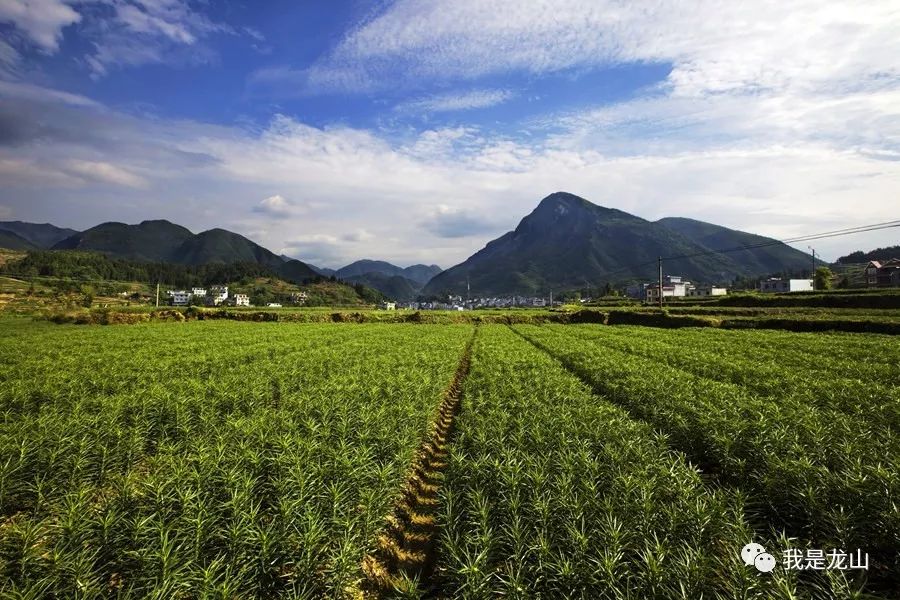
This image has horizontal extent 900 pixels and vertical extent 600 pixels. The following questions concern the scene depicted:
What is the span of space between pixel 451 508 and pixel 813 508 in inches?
229

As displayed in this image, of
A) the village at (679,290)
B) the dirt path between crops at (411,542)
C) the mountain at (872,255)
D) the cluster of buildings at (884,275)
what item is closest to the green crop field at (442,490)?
the dirt path between crops at (411,542)

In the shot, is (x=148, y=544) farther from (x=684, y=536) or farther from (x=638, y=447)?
(x=638, y=447)

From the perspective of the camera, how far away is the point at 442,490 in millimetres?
7836

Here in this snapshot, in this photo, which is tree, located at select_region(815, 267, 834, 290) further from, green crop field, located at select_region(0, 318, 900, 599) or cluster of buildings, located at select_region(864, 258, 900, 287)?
green crop field, located at select_region(0, 318, 900, 599)

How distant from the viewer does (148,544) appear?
520 cm

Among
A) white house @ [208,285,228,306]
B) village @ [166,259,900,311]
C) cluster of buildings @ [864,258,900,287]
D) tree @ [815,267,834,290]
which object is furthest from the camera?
white house @ [208,285,228,306]

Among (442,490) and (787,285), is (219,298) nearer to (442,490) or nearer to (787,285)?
(442,490)

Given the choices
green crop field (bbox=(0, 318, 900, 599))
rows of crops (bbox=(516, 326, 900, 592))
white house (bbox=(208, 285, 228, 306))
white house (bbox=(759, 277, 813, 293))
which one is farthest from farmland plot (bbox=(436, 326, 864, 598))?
white house (bbox=(208, 285, 228, 306))

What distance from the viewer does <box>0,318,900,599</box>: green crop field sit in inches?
194

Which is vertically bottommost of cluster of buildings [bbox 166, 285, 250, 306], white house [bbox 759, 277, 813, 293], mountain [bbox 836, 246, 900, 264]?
cluster of buildings [bbox 166, 285, 250, 306]

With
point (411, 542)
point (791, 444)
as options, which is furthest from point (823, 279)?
point (411, 542)

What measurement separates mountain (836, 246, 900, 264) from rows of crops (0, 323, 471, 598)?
8531 inches

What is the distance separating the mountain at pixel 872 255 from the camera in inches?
6088

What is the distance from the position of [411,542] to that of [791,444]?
8318 millimetres
